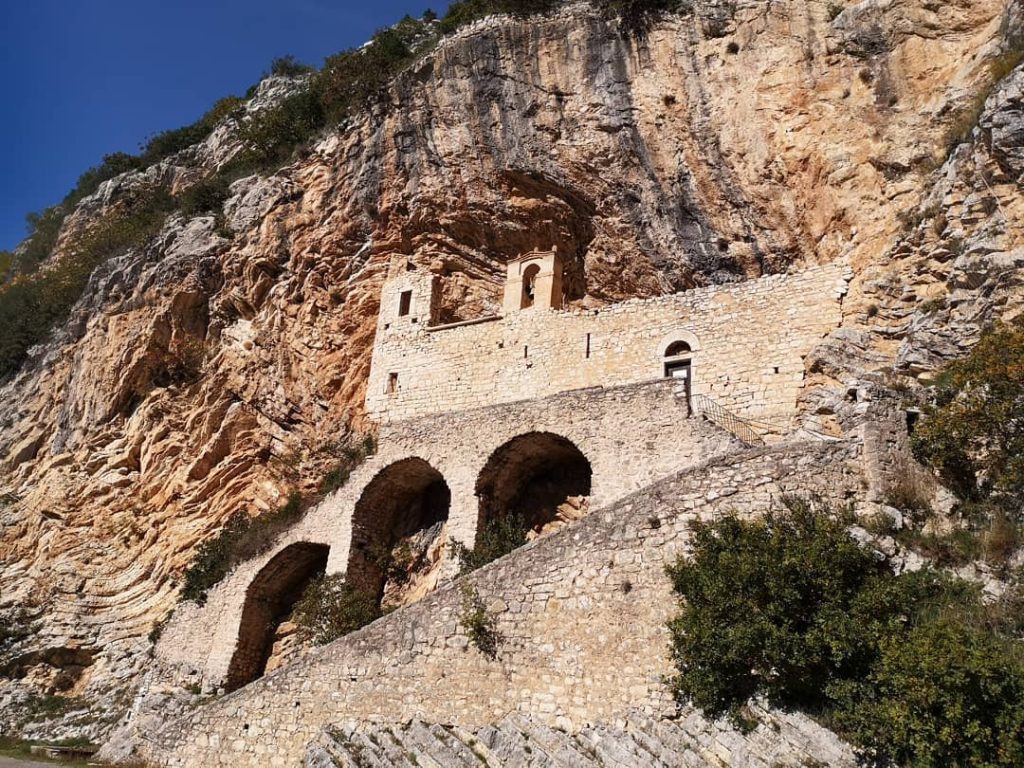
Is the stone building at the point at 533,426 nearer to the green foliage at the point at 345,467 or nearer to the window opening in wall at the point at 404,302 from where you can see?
the green foliage at the point at 345,467

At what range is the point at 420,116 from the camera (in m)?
21.6

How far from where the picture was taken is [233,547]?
60.7 feet

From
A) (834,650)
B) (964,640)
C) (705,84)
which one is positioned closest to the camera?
(964,640)

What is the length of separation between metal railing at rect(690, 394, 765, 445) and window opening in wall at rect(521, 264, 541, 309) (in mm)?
5851

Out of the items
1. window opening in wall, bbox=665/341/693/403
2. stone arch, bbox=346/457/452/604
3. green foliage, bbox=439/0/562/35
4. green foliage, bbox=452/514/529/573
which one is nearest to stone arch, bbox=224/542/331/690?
stone arch, bbox=346/457/452/604

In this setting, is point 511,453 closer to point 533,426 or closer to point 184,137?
point 533,426

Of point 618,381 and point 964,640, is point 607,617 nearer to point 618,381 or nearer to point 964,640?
point 964,640

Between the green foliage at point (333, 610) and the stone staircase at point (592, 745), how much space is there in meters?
3.48

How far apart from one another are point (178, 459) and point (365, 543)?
7.86 metres

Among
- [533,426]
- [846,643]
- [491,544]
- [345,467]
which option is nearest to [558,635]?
[846,643]

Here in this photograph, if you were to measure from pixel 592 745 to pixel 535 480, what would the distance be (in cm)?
798

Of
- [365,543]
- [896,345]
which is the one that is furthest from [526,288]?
[896,345]

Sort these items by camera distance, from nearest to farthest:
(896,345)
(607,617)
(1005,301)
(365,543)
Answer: (607,617)
(1005,301)
(896,345)
(365,543)

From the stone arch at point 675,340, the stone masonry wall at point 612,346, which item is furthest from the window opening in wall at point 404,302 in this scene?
the stone arch at point 675,340
